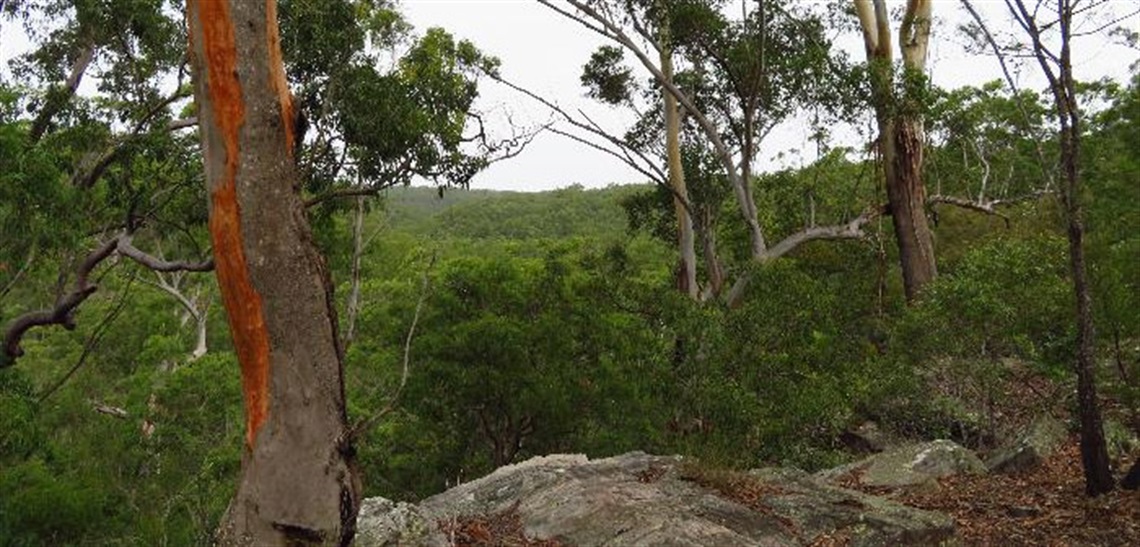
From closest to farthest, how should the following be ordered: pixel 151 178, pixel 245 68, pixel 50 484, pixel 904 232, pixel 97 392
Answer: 1. pixel 245 68
2. pixel 151 178
3. pixel 50 484
4. pixel 904 232
5. pixel 97 392

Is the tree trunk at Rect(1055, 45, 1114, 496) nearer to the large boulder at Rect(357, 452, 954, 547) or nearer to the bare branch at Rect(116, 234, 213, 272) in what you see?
the large boulder at Rect(357, 452, 954, 547)

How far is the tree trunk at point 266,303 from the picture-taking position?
4.00m

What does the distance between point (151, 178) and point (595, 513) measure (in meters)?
6.24

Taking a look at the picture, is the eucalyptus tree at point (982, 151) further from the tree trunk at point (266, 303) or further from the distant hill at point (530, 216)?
the distant hill at point (530, 216)

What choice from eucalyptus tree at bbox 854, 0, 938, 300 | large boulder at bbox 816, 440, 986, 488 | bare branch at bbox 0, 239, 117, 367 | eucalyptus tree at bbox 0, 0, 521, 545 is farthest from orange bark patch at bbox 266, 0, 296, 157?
eucalyptus tree at bbox 854, 0, 938, 300

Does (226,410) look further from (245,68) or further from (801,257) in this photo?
(245,68)

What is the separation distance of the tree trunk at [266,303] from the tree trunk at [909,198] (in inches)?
430

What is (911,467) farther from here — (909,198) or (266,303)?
(909,198)

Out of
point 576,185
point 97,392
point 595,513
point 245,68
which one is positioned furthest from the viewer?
point 576,185

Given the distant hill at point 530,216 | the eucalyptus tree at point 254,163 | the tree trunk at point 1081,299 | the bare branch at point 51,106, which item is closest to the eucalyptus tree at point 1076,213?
the tree trunk at point 1081,299

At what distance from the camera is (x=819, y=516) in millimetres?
5836

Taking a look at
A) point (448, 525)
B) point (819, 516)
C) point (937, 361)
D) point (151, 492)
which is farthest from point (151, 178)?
point (151, 492)

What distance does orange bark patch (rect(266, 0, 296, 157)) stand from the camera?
165 inches

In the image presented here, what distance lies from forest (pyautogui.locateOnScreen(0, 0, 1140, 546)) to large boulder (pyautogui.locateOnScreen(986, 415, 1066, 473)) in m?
0.15
